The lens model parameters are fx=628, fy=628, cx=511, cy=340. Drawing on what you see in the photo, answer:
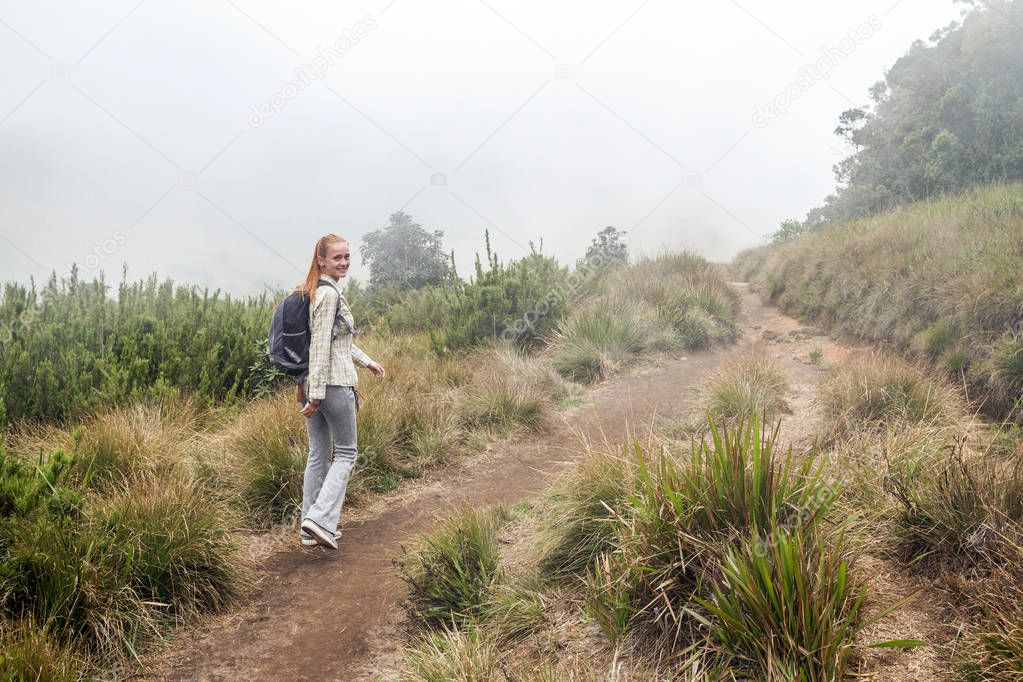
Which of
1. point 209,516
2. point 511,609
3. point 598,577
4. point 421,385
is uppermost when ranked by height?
point 421,385

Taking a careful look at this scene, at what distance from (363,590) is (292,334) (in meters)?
1.86

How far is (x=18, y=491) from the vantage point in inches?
143

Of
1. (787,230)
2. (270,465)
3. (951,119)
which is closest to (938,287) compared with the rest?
(270,465)

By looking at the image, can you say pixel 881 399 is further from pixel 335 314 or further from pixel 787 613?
pixel 335 314

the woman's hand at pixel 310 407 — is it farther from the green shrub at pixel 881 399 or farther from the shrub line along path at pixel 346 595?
the green shrub at pixel 881 399

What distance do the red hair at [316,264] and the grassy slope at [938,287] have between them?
6919mm

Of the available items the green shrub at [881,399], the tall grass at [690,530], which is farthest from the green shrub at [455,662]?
the green shrub at [881,399]

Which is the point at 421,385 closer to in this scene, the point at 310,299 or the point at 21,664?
the point at 310,299

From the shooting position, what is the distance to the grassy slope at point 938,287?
734 centimetres

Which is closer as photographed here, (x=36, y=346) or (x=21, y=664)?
(x=21, y=664)

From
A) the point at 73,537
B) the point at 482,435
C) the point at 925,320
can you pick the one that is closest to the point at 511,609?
the point at 73,537

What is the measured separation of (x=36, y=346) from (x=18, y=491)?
4380mm

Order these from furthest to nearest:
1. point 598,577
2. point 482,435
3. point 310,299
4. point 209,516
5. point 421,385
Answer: point 421,385 → point 482,435 → point 310,299 → point 209,516 → point 598,577

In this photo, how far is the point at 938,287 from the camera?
8750mm
